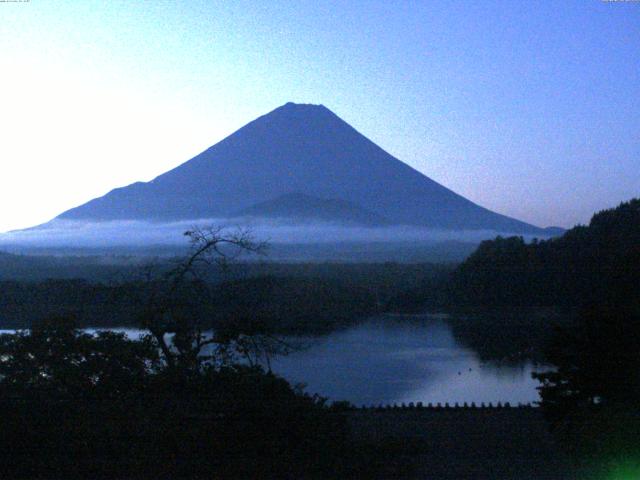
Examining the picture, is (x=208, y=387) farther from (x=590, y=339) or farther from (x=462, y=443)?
(x=590, y=339)

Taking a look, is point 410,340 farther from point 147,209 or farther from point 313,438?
point 147,209

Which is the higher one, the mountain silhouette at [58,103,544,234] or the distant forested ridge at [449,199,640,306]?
the mountain silhouette at [58,103,544,234]

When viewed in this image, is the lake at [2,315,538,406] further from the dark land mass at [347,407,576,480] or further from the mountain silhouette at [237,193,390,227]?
the mountain silhouette at [237,193,390,227]

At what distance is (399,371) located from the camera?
730 centimetres

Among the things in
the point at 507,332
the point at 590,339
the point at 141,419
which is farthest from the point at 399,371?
the point at 141,419

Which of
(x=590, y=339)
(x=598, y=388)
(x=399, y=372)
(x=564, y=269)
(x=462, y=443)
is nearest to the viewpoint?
(x=598, y=388)

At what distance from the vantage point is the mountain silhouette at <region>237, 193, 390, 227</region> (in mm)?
20000

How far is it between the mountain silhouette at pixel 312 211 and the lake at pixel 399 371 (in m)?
10.8

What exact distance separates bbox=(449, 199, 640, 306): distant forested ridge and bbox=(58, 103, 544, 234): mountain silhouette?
960 centimetres

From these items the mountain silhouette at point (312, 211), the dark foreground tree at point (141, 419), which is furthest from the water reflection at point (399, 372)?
the mountain silhouette at point (312, 211)

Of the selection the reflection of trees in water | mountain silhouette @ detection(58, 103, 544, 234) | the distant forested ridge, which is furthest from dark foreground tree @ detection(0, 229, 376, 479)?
mountain silhouette @ detection(58, 103, 544, 234)

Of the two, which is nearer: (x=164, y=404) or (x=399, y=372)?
(x=164, y=404)

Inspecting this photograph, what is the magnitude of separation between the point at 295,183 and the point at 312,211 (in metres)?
8.20

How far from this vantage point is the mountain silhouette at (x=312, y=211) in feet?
65.6
